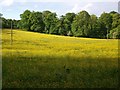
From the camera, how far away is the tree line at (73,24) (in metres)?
129

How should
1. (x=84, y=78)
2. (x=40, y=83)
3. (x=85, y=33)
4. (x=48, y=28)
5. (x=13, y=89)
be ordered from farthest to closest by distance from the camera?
(x=48, y=28) → (x=85, y=33) → (x=84, y=78) → (x=40, y=83) → (x=13, y=89)

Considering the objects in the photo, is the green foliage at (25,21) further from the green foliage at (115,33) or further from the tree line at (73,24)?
the green foliage at (115,33)

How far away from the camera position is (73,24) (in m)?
134

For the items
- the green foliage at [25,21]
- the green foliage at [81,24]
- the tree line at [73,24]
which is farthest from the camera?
the green foliage at [25,21]

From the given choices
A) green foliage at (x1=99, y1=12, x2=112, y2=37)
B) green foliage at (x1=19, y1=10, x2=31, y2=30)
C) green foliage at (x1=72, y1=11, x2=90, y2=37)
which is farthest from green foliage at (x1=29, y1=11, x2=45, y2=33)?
green foliage at (x1=99, y1=12, x2=112, y2=37)

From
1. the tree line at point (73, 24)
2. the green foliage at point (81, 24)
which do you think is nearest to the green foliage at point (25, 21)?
the tree line at point (73, 24)

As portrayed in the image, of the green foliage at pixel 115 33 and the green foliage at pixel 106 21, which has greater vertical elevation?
the green foliage at pixel 106 21

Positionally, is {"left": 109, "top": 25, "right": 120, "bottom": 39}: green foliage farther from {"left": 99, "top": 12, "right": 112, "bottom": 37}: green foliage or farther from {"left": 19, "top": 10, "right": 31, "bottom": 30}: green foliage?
{"left": 19, "top": 10, "right": 31, "bottom": 30}: green foliage

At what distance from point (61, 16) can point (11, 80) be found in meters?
130

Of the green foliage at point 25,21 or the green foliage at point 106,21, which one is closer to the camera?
the green foliage at point 106,21

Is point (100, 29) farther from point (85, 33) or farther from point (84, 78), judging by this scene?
point (84, 78)

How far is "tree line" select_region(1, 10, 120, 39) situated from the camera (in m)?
129

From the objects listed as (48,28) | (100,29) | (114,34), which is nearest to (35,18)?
(48,28)

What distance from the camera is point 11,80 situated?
46.2 ft
